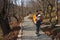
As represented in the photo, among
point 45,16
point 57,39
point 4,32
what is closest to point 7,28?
point 4,32

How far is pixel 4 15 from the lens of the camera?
22125 millimetres

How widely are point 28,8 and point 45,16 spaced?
50.1 m

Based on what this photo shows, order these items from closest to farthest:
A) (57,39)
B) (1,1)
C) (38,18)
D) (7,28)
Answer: (57,39)
(38,18)
(1,1)
(7,28)

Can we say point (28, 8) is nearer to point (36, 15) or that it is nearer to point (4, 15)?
point (4, 15)

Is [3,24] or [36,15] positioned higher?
[36,15]

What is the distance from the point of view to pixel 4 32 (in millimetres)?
23000

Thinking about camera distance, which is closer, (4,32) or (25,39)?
(25,39)

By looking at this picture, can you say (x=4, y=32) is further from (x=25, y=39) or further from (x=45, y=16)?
(x=45, y=16)

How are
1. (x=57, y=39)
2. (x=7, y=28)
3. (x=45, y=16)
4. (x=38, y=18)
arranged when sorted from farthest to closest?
(x=45, y=16) → (x=7, y=28) → (x=38, y=18) → (x=57, y=39)

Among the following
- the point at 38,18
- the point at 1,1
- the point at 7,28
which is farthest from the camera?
the point at 7,28

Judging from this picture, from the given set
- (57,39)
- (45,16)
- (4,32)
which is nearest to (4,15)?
(4,32)

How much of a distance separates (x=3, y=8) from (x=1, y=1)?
741mm

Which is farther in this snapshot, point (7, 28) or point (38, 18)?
point (7, 28)

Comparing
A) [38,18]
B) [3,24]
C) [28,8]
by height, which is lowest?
[28,8]
